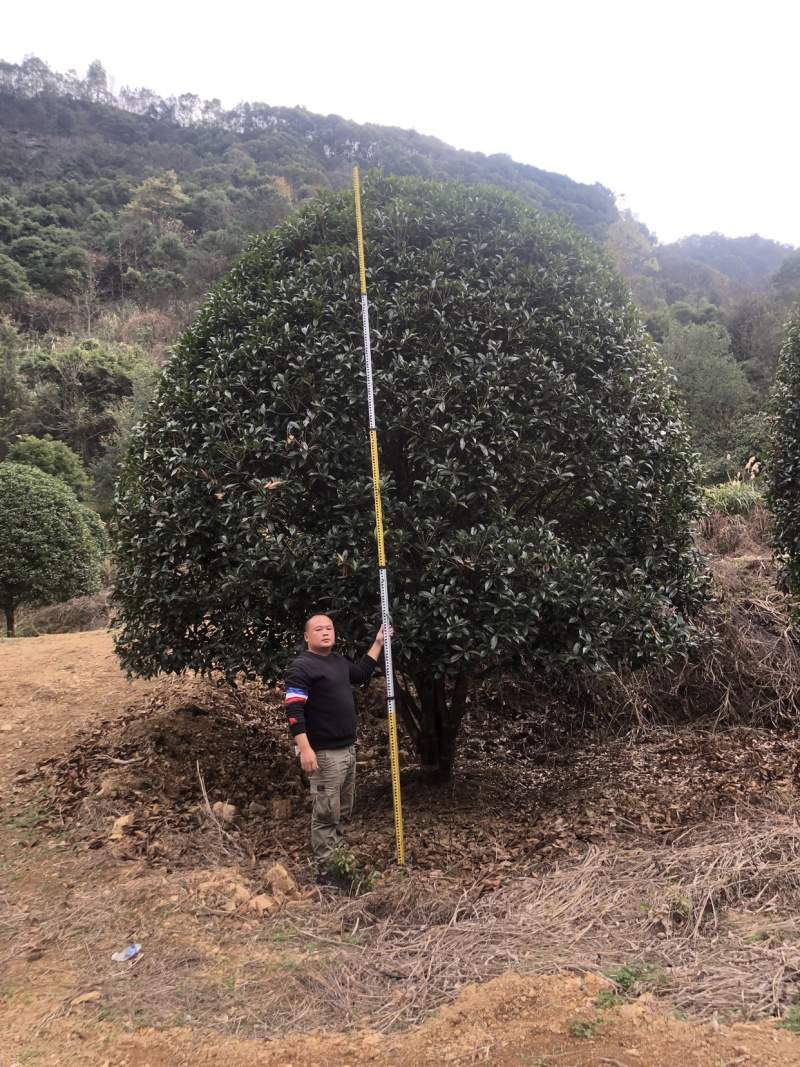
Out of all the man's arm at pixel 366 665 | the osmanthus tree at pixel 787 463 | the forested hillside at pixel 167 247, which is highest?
the forested hillside at pixel 167 247

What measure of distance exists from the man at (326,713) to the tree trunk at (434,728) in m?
1.29

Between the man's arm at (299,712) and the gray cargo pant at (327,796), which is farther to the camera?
the gray cargo pant at (327,796)

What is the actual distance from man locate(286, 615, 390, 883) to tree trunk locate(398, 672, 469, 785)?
4.24ft

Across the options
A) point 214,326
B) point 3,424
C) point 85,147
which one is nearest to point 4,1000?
point 214,326

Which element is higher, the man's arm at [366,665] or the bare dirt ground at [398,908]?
the man's arm at [366,665]

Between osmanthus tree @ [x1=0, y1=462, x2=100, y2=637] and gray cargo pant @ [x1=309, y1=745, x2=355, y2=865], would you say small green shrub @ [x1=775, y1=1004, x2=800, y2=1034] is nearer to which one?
gray cargo pant @ [x1=309, y1=745, x2=355, y2=865]

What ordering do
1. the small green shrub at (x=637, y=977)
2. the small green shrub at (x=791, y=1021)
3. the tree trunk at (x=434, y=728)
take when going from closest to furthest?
the small green shrub at (x=791, y=1021)
the small green shrub at (x=637, y=977)
the tree trunk at (x=434, y=728)

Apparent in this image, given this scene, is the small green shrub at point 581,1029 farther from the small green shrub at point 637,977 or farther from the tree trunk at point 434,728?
the tree trunk at point 434,728

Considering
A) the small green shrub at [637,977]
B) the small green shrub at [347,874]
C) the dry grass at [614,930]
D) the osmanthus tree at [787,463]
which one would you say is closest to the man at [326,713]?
the small green shrub at [347,874]

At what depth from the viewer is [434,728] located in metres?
5.90

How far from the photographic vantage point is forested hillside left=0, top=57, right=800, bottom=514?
28844 millimetres

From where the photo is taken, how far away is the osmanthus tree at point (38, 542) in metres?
12.5

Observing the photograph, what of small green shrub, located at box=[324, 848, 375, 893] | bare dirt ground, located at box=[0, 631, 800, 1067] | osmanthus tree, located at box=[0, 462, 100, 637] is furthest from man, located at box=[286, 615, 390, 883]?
osmanthus tree, located at box=[0, 462, 100, 637]

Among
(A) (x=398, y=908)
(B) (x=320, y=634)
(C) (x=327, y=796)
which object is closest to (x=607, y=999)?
(A) (x=398, y=908)
